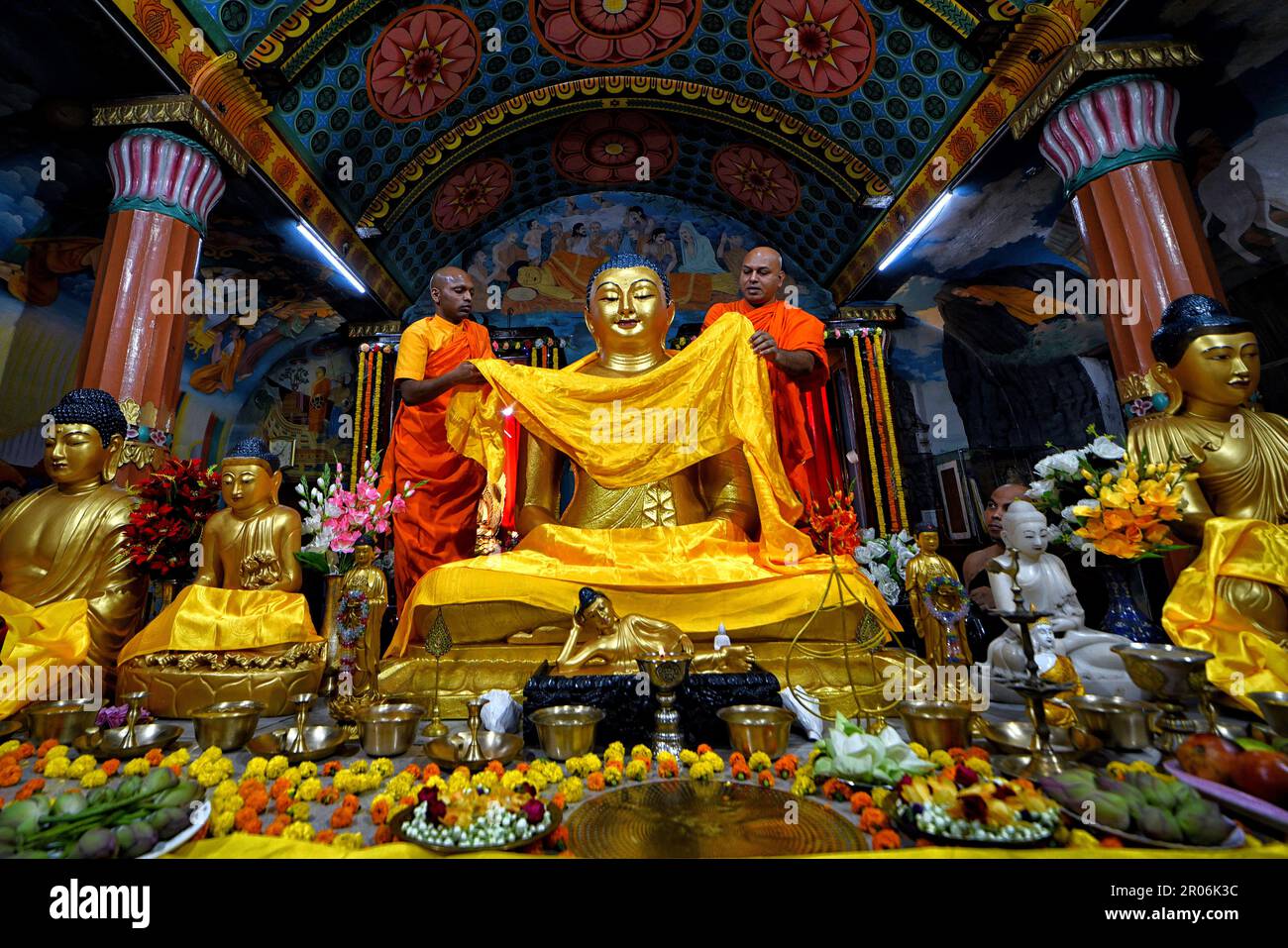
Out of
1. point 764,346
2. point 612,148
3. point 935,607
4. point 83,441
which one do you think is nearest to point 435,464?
point 83,441

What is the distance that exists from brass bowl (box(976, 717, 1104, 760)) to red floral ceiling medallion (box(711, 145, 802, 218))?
7.43 meters

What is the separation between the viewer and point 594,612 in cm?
252

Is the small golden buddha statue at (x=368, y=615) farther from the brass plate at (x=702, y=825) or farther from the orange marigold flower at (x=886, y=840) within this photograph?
the orange marigold flower at (x=886, y=840)

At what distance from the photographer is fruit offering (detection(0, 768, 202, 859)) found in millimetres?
1288

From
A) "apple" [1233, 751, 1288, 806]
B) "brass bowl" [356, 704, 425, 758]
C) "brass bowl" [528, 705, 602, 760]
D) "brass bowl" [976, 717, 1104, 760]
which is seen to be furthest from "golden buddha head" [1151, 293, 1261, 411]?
"brass bowl" [356, 704, 425, 758]

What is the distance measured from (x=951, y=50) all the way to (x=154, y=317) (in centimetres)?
700

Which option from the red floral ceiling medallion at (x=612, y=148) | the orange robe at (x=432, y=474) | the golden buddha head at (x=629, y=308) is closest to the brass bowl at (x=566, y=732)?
the golden buddha head at (x=629, y=308)

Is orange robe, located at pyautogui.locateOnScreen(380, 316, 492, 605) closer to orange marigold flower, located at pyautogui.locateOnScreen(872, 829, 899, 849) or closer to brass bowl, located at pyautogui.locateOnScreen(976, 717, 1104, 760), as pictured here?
brass bowl, located at pyautogui.locateOnScreen(976, 717, 1104, 760)

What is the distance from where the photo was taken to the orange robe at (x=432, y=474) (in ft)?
16.2

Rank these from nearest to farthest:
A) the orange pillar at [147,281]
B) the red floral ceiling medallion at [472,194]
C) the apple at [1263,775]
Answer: the apple at [1263,775] → the orange pillar at [147,281] → the red floral ceiling medallion at [472,194]

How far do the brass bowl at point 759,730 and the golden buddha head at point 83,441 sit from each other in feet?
12.0

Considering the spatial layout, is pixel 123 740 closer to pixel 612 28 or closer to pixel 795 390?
pixel 795 390

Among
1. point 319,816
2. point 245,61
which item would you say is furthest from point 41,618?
point 245,61
